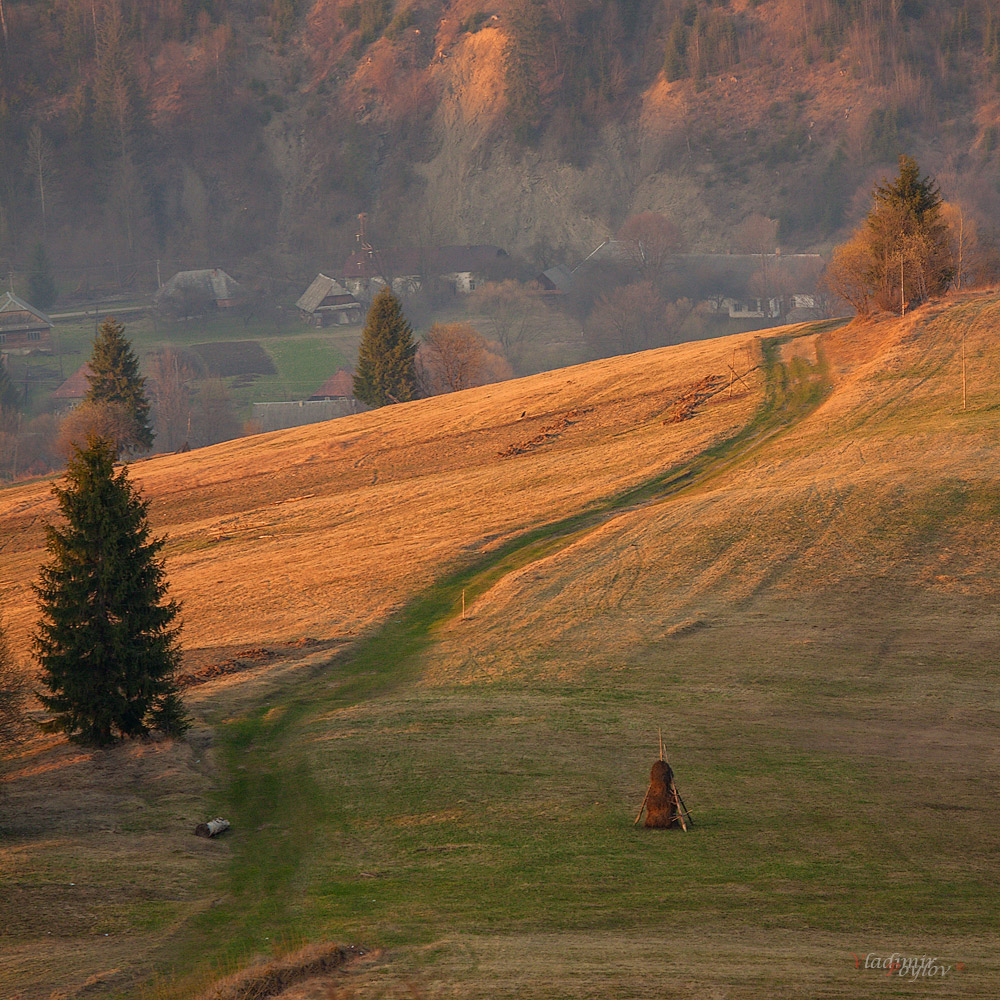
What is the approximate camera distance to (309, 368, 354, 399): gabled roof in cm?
14575

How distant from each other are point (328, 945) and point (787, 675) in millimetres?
19321

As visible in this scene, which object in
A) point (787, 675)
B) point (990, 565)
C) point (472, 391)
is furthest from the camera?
point (472, 391)

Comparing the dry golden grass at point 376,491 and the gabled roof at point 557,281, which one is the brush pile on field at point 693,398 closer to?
the dry golden grass at point 376,491

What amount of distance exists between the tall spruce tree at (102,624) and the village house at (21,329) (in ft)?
493

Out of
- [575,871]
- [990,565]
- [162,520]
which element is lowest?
[575,871]

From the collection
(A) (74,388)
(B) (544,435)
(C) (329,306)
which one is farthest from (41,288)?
(B) (544,435)

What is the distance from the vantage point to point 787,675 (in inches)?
1372

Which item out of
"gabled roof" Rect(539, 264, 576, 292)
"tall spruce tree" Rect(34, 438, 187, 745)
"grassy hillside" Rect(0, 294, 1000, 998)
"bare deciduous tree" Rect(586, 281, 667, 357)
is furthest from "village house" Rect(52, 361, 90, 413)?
"tall spruce tree" Rect(34, 438, 187, 745)

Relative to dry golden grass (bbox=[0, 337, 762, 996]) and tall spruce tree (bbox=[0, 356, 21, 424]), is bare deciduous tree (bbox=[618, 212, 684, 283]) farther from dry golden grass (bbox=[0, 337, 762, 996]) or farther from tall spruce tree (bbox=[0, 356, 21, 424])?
tall spruce tree (bbox=[0, 356, 21, 424])

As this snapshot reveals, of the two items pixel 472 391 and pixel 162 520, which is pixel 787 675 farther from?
pixel 472 391

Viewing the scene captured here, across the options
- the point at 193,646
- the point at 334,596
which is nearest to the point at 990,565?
the point at 334,596

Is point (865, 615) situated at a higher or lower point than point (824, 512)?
lower

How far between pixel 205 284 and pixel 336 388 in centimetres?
5745

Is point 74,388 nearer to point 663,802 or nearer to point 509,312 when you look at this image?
point 509,312
